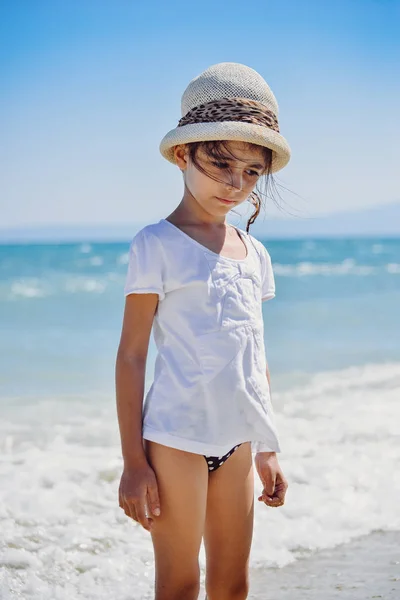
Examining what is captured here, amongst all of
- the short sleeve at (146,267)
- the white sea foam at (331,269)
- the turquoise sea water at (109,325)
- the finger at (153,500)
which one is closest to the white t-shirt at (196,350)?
the short sleeve at (146,267)

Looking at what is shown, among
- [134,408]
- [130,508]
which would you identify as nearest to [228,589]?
[130,508]

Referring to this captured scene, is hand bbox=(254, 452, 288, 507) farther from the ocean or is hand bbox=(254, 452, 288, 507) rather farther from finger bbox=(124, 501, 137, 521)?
the ocean

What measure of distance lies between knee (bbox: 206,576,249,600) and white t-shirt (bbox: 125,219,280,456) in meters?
0.40

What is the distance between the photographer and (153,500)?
1.95m

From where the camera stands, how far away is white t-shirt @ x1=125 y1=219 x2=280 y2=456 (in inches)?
77.9

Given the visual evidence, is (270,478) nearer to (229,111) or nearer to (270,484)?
(270,484)

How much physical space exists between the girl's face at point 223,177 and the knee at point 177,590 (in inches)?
38.6

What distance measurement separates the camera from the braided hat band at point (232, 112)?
6.72 feet

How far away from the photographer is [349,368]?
7.73 metres

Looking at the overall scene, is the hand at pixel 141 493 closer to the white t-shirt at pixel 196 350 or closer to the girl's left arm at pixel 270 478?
the white t-shirt at pixel 196 350

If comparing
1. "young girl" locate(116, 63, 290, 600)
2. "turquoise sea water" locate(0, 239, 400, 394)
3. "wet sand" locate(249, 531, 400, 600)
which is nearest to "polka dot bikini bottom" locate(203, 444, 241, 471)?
"young girl" locate(116, 63, 290, 600)

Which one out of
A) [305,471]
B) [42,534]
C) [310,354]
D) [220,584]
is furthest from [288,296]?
[220,584]

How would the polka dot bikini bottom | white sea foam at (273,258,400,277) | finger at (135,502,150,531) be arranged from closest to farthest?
1. finger at (135,502,150,531)
2. the polka dot bikini bottom
3. white sea foam at (273,258,400,277)

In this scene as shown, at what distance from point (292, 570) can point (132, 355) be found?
67.3 inches
